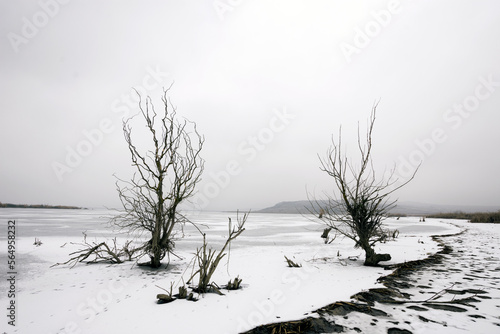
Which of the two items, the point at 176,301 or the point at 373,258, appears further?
the point at 373,258

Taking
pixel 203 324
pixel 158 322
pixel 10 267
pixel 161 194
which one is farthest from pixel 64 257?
pixel 203 324

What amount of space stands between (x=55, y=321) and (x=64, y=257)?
175 inches

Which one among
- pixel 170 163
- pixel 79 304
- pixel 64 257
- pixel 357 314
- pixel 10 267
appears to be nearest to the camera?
pixel 357 314

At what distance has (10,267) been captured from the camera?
5.01m

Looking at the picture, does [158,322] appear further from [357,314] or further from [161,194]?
[161,194]

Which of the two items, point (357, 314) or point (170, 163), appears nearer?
point (357, 314)

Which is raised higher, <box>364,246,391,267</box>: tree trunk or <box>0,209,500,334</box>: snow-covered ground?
<box>364,246,391,267</box>: tree trunk

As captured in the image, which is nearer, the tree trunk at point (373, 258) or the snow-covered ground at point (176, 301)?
the snow-covered ground at point (176, 301)

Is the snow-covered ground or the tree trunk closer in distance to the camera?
the snow-covered ground

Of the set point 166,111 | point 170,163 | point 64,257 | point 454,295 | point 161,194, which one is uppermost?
point 166,111

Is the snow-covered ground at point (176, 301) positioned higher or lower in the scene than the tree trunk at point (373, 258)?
lower

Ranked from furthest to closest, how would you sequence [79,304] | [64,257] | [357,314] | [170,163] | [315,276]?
[64,257] → [170,163] → [315,276] → [79,304] → [357,314]

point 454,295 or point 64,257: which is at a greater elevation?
point 454,295

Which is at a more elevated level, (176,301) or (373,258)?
(373,258)
